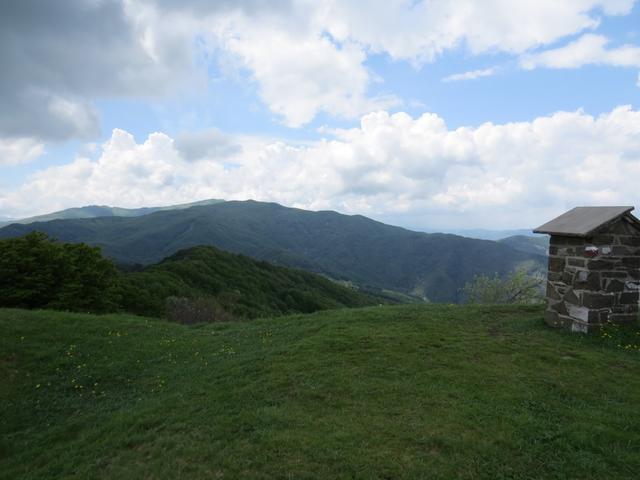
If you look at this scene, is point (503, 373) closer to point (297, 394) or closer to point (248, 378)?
point (297, 394)

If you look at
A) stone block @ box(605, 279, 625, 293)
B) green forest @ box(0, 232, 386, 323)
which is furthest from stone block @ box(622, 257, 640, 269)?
green forest @ box(0, 232, 386, 323)

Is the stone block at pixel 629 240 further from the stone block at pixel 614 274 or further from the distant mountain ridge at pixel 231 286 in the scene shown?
the distant mountain ridge at pixel 231 286

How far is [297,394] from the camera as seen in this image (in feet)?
37.3

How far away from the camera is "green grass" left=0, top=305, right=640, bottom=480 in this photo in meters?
8.23

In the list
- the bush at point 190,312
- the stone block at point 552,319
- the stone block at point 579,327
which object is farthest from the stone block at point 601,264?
the bush at point 190,312

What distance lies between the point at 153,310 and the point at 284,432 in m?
40.8

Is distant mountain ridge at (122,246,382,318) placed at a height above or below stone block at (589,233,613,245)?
below

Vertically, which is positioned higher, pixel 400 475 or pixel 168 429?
pixel 400 475

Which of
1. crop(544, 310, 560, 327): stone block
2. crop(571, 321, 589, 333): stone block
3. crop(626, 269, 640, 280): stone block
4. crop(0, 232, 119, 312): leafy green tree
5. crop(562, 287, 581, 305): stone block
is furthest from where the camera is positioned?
crop(0, 232, 119, 312): leafy green tree

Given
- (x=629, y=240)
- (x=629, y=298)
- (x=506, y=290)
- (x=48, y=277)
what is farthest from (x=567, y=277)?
(x=506, y=290)

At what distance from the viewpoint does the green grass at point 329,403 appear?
823cm

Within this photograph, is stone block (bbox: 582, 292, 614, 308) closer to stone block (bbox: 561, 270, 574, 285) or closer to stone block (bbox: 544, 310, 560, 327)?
stone block (bbox: 561, 270, 574, 285)

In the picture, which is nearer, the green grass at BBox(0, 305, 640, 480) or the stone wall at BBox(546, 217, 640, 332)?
the green grass at BBox(0, 305, 640, 480)

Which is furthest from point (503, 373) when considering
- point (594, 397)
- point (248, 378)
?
point (248, 378)
